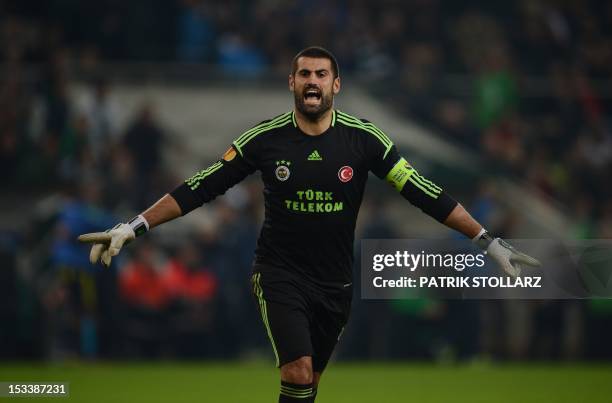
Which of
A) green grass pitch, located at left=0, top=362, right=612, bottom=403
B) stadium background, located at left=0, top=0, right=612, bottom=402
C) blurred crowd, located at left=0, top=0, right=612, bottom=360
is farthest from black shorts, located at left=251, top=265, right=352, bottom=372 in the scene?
blurred crowd, located at left=0, top=0, right=612, bottom=360

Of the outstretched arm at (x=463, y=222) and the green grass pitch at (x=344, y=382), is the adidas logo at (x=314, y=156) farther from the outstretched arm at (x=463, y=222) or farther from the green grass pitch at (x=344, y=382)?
the green grass pitch at (x=344, y=382)

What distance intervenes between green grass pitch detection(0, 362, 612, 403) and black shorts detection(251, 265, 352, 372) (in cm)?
378

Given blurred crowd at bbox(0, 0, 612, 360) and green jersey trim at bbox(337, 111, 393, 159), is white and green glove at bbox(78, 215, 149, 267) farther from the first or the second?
blurred crowd at bbox(0, 0, 612, 360)

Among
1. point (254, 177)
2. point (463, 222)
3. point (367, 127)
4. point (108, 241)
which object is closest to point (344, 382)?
point (254, 177)

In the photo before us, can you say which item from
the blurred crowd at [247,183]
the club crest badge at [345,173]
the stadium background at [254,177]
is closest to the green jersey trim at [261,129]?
the club crest badge at [345,173]

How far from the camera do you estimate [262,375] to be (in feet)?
49.1

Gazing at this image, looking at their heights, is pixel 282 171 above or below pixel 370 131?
below

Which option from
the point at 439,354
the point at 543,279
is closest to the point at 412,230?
the point at 439,354

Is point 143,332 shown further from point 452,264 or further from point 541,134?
point 452,264

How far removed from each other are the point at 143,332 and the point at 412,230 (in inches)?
173

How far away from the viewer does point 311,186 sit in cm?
768

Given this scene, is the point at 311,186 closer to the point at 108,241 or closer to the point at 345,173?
the point at 345,173

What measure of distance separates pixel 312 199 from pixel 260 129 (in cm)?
56

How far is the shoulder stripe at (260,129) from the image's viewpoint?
7.83 m
